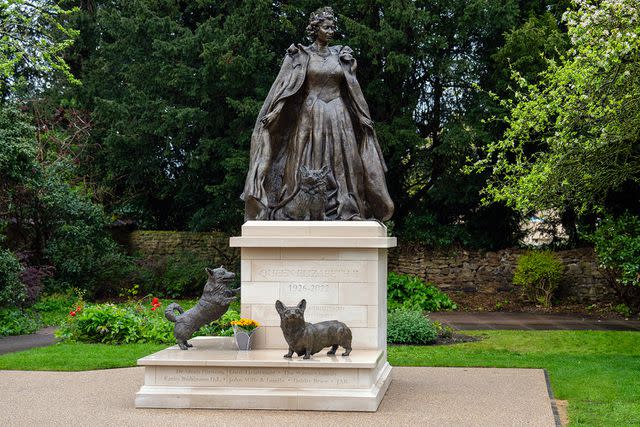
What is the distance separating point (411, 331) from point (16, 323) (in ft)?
25.0

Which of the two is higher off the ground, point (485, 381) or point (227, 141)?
point (227, 141)

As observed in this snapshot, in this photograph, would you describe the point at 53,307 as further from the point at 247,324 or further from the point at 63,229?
the point at 247,324

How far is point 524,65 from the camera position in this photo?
20922 mm

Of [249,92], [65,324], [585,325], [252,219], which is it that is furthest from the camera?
[249,92]

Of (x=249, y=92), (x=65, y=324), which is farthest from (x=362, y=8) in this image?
(x=65, y=324)

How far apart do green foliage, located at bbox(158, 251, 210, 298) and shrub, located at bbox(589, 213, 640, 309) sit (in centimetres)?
985

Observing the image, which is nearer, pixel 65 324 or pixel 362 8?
pixel 65 324

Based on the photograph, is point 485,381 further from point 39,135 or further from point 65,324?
point 39,135

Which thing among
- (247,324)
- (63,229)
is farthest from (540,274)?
(247,324)

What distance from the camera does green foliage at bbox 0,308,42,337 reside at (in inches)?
669

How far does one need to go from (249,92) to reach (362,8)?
11.3 feet

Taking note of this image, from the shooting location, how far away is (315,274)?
32.9ft

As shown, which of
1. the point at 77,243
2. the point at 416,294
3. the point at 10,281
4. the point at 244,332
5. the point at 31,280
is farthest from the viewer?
the point at 77,243

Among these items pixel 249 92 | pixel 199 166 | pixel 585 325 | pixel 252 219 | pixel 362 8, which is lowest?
pixel 585 325
